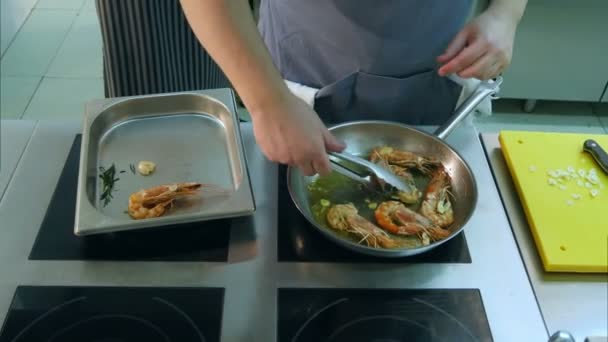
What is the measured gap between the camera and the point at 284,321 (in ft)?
2.11

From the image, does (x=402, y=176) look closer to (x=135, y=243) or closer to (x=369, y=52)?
(x=369, y=52)

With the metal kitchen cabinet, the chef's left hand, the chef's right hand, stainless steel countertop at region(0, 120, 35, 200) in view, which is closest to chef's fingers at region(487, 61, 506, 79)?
the chef's left hand

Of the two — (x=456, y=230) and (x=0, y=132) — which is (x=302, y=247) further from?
(x=0, y=132)

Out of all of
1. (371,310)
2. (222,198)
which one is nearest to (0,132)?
(222,198)

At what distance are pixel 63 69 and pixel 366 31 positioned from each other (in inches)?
67.3

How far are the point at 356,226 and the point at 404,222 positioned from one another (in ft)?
0.22

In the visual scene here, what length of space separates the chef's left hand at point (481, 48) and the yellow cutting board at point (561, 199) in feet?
0.40

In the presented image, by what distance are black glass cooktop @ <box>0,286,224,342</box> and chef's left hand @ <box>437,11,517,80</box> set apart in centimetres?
49

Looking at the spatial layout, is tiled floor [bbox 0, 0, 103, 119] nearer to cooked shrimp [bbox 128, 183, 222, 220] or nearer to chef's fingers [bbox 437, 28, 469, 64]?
cooked shrimp [bbox 128, 183, 222, 220]

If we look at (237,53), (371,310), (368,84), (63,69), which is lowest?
(63,69)

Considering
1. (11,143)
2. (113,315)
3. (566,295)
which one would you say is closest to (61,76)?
(11,143)

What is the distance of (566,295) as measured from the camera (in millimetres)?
686

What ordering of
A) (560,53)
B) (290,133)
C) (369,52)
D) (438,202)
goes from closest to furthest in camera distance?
(290,133), (438,202), (369,52), (560,53)

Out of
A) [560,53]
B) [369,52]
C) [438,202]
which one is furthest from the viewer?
[560,53]
